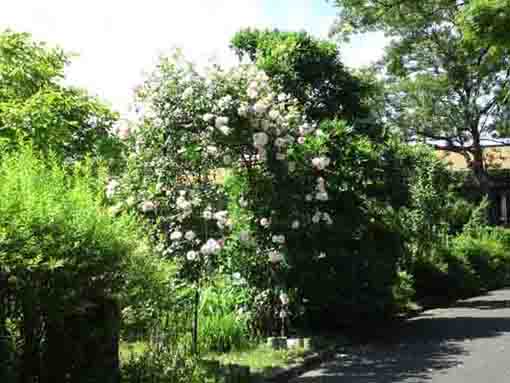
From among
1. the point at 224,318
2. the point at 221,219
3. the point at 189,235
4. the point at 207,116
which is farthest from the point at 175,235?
the point at 207,116

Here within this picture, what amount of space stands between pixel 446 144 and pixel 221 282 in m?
33.5

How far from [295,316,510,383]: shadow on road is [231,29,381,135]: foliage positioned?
14.3 ft

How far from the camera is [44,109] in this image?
39.3ft

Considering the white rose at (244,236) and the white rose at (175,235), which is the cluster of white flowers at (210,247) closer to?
the white rose at (175,235)

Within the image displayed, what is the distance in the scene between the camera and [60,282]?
6.36m

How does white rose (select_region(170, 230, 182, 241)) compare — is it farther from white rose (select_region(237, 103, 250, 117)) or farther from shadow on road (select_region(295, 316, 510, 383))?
shadow on road (select_region(295, 316, 510, 383))

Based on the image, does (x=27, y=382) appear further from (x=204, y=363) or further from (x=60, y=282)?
(x=204, y=363)

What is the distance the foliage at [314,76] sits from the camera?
45.8ft

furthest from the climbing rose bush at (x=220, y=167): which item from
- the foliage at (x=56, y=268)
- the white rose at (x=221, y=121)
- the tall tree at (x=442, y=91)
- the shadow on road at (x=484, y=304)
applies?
the tall tree at (x=442, y=91)

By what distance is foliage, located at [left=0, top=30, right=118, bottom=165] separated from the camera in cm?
1214

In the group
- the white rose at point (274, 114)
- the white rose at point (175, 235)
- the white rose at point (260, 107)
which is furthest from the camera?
the white rose at point (274, 114)

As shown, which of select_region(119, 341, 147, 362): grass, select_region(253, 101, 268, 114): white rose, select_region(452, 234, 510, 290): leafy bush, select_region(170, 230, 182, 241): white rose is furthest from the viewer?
select_region(452, 234, 510, 290): leafy bush

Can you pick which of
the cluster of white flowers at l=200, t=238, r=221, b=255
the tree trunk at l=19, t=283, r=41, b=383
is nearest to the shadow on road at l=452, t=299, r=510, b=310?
the cluster of white flowers at l=200, t=238, r=221, b=255

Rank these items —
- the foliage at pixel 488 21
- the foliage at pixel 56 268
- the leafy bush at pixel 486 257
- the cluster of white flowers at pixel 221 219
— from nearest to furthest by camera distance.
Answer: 1. the foliage at pixel 56 268
2. the cluster of white flowers at pixel 221 219
3. the foliage at pixel 488 21
4. the leafy bush at pixel 486 257
